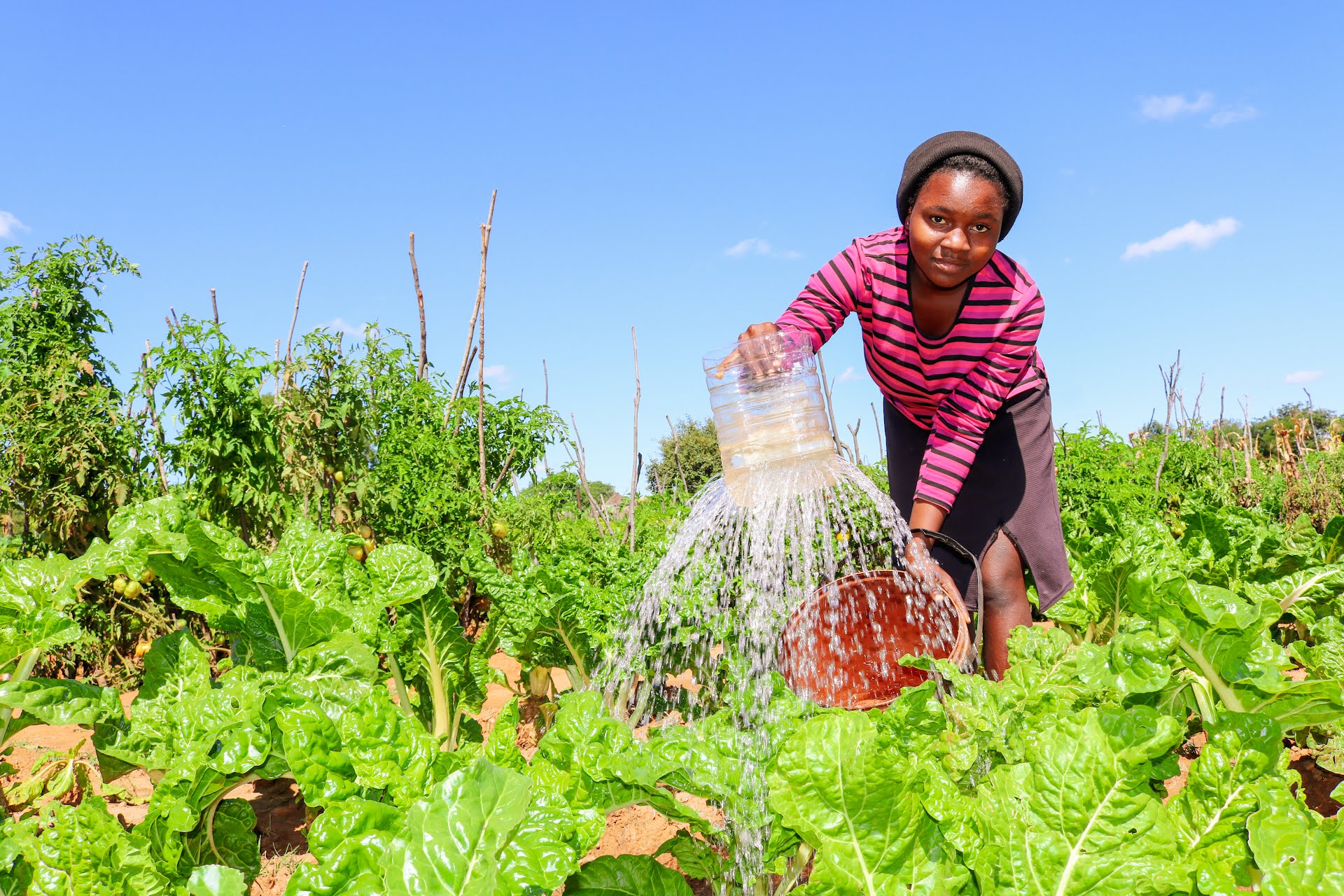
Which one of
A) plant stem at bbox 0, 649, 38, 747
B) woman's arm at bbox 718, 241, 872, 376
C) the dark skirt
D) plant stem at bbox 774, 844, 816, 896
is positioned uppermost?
woman's arm at bbox 718, 241, 872, 376

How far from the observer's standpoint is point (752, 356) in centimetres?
228

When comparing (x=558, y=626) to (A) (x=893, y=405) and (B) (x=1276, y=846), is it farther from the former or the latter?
(B) (x=1276, y=846)

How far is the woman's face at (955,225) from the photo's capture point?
2.19 m

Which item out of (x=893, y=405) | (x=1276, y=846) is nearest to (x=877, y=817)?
(x=1276, y=846)

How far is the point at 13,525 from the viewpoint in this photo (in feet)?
14.0

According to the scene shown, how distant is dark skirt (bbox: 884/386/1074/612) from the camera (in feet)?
8.75

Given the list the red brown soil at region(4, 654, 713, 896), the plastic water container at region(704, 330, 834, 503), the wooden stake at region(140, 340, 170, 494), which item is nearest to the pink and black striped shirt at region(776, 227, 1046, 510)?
the plastic water container at region(704, 330, 834, 503)

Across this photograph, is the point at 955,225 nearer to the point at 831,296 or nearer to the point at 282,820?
the point at 831,296

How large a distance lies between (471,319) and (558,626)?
2200 millimetres

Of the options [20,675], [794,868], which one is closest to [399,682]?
[20,675]

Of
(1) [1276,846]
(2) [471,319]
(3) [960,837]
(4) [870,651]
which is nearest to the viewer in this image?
(1) [1276,846]

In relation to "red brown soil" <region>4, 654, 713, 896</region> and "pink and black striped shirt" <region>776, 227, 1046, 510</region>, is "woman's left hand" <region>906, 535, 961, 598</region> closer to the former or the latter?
"pink and black striped shirt" <region>776, 227, 1046, 510</region>

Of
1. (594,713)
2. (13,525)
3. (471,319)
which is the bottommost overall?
(594,713)

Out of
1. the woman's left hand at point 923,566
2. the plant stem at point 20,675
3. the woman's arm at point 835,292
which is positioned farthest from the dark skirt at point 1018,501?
the plant stem at point 20,675
